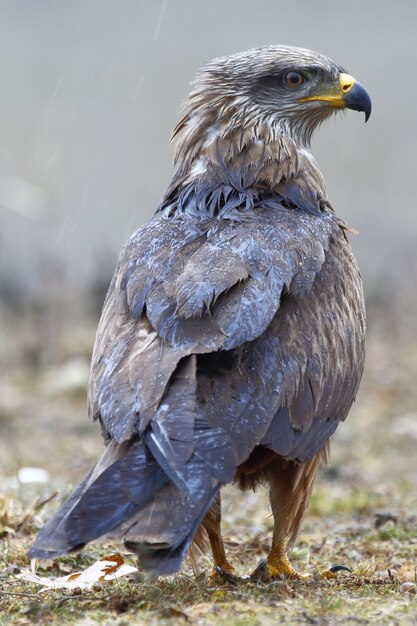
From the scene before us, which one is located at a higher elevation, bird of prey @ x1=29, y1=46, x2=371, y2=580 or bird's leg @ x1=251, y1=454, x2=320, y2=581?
bird of prey @ x1=29, y1=46, x2=371, y2=580

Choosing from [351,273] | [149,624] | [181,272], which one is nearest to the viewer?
[149,624]

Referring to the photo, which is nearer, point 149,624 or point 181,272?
point 149,624

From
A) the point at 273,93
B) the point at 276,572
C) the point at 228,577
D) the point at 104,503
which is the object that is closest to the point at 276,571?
the point at 276,572

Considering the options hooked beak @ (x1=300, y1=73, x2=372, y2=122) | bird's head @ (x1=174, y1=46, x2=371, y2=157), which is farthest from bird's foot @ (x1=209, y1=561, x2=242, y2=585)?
hooked beak @ (x1=300, y1=73, x2=372, y2=122)

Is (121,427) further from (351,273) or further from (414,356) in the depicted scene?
(414,356)

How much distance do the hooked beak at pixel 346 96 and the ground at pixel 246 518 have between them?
241 cm

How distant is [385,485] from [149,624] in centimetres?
421

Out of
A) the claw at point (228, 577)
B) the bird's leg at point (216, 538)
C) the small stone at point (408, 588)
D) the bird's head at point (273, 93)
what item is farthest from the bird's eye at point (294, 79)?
the small stone at point (408, 588)

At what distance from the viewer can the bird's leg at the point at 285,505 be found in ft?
16.6

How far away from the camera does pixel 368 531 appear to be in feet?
21.0

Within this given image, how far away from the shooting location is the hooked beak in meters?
6.12

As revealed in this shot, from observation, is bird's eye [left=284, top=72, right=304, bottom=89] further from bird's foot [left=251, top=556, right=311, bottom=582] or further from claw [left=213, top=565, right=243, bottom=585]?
claw [left=213, top=565, right=243, bottom=585]

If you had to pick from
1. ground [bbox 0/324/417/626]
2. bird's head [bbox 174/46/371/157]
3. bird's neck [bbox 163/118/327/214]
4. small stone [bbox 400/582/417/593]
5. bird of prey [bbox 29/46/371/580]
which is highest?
bird's head [bbox 174/46/371/157]

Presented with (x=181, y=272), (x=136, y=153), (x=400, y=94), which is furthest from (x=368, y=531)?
(x=400, y=94)
